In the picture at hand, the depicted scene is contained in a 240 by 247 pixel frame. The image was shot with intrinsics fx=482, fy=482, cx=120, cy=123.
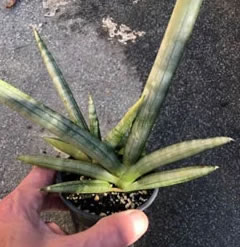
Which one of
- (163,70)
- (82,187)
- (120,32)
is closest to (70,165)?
(82,187)

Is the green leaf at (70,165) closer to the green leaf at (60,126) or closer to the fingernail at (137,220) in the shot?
the green leaf at (60,126)

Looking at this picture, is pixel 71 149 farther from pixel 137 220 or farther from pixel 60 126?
pixel 137 220

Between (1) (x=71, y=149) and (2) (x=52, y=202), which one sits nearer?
(1) (x=71, y=149)

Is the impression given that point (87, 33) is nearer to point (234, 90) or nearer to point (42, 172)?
point (234, 90)

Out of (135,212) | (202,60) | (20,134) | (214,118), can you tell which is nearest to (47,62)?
(135,212)

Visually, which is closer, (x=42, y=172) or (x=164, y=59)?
(x=164, y=59)

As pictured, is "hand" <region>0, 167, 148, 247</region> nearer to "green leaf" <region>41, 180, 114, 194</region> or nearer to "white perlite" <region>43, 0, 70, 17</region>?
"green leaf" <region>41, 180, 114, 194</region>

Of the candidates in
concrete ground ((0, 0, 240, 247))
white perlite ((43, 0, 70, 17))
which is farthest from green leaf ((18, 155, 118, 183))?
white perlite ((43, 0, 70, 17))
